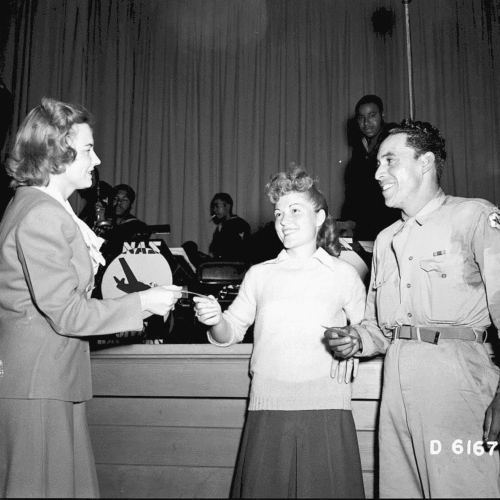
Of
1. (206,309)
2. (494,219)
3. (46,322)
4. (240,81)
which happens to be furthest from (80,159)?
(240,81)

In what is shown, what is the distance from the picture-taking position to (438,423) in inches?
80.7

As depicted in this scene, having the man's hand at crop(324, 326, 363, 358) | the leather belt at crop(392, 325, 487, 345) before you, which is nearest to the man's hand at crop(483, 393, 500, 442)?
the leather belt at crop(392, 325, 487, 345)

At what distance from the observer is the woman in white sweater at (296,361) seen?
225 cm

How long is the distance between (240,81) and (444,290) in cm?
684

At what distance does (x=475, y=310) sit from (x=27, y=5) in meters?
8.90

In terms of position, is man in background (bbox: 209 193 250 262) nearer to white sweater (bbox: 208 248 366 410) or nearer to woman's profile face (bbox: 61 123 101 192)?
white sweater (bbox: 208 248 366 410)

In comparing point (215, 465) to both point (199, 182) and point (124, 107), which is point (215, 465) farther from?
point (124, 107)

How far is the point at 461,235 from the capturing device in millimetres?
2217

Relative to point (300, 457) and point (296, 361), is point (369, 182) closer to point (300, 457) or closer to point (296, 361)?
point (296, 361)

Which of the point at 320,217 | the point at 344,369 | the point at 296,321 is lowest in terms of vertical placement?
the point at 344,369

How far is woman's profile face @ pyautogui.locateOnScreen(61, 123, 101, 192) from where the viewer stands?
80.3 inches

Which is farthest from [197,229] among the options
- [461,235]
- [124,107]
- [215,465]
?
[461,235]

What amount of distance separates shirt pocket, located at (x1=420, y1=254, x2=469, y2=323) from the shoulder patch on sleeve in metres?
0.17

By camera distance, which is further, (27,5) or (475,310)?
(27,5)
